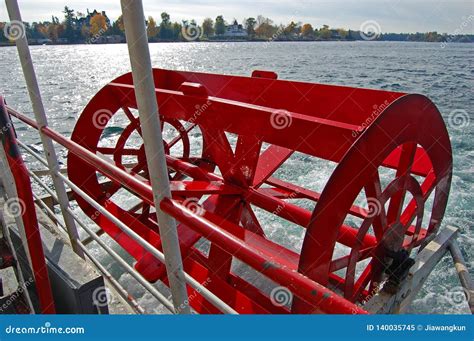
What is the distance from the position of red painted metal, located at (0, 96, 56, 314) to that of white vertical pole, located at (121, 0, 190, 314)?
2.16 ft


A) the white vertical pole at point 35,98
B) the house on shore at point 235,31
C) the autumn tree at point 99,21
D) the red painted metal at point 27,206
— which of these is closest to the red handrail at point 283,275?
the red painted metal at point 27,206

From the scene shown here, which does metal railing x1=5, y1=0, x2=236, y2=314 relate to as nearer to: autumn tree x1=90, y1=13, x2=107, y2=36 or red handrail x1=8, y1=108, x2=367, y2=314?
red handrail x1=8, y1=108, x2=367, y2=314

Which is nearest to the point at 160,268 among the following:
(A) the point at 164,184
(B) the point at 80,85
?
(A) the point at 164,184

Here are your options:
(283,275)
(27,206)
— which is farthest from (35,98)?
(283,275)

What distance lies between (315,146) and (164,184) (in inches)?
69.1

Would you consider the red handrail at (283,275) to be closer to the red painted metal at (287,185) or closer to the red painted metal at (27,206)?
the red painted metal at (287,185)

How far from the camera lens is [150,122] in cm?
100

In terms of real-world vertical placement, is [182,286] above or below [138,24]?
below

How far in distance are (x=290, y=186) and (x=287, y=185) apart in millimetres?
63

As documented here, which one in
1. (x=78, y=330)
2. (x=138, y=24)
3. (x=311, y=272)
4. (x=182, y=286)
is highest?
(x=138, y=24)

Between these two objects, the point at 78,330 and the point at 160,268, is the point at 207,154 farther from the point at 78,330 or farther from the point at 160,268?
the point at 78,330

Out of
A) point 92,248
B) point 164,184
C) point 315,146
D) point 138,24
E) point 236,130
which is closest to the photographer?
point 138,24

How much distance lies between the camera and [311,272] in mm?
2451

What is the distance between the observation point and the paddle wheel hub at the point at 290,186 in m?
2.41
